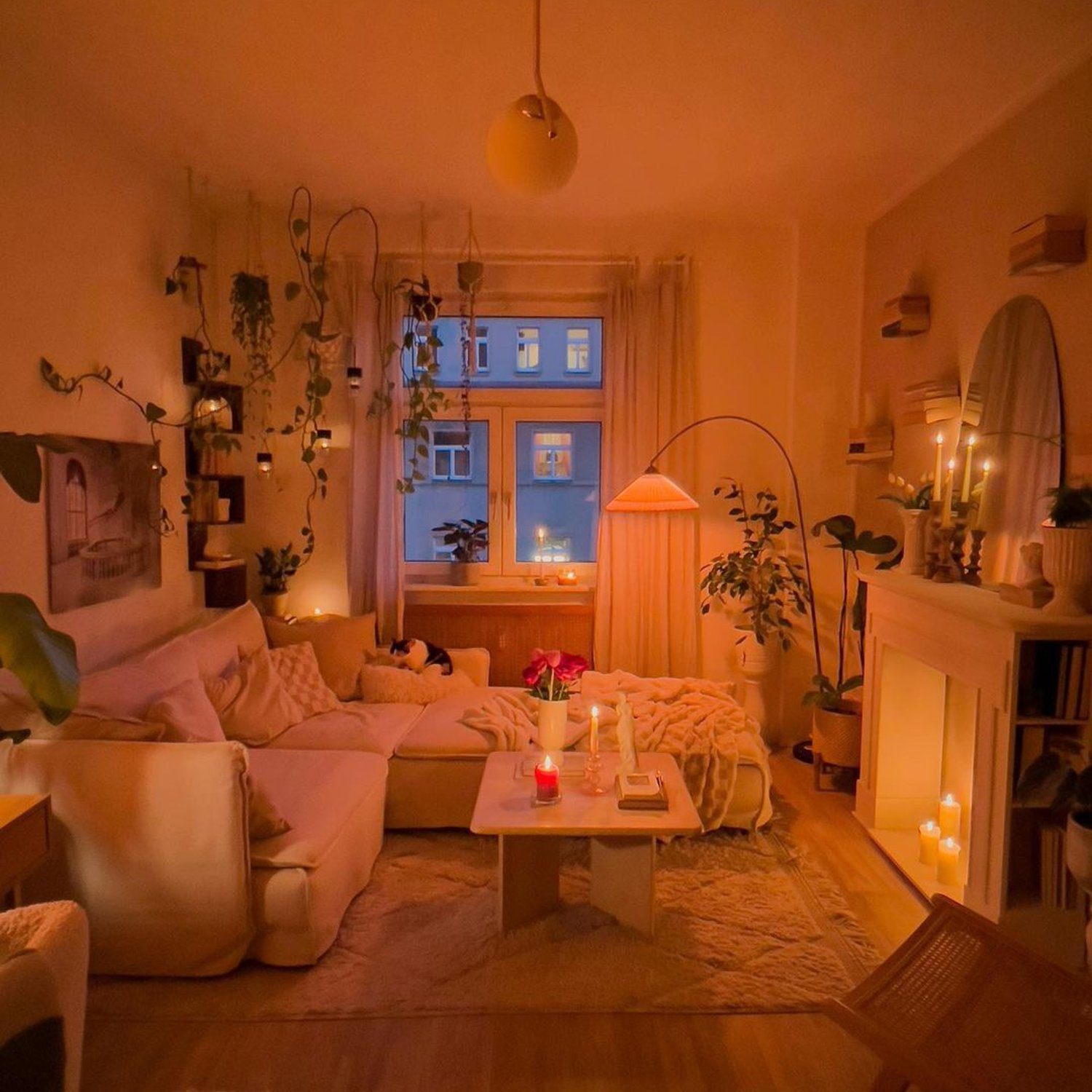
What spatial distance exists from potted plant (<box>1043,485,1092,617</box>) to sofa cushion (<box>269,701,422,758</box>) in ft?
8.01

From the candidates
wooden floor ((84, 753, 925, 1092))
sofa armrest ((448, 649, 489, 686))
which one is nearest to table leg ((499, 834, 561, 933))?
wooden floor ((84, 753, 925, 1092))

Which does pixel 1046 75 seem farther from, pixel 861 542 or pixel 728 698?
pixel 728 698

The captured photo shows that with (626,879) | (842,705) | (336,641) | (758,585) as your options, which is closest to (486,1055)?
(626,879)

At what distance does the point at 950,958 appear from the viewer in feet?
5.80

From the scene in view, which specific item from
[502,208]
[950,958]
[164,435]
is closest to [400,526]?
[164,435]

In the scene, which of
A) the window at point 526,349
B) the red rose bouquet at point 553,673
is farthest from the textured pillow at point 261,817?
the window at point 526,349

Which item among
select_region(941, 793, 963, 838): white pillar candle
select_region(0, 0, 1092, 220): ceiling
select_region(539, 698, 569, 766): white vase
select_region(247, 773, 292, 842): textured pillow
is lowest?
select_region(941, 793, 963, 838): white pillar candle

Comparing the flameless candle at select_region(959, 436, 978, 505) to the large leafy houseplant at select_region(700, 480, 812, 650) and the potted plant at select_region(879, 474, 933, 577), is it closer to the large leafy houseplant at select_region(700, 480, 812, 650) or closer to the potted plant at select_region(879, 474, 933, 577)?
the potted plant at select_region(879, 474, 933, 577)

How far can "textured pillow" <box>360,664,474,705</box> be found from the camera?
3828 millimetres

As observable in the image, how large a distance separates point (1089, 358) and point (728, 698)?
2.03 meters

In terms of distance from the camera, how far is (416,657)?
13.3 ft

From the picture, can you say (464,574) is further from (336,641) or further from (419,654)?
(336,641)

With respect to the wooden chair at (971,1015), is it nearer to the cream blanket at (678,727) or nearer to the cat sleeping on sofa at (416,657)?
the cream blanket at (678,727)

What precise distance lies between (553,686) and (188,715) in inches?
49.5
